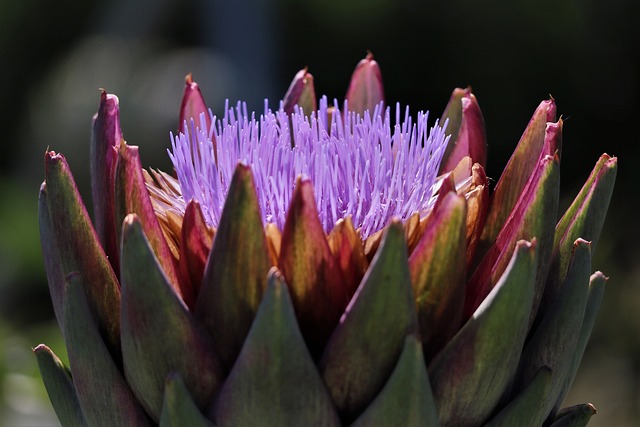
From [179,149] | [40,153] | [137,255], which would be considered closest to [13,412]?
[179,149]

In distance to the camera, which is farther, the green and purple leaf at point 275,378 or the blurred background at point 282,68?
the blurred background at point 282,68

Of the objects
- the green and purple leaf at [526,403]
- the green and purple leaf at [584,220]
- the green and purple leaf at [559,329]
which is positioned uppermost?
the green and purple leaf at [584,220]

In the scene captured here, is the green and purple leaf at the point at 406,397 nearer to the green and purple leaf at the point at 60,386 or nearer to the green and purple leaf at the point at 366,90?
the green and purple leaf at the point at 60,386

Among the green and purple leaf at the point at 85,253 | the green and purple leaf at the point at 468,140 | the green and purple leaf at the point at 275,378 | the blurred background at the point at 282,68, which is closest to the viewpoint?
the green and purple leaf at the point at 275,378

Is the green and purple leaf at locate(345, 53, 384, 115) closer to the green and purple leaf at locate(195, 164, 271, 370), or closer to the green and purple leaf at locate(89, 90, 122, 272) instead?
the green and purple leaf at locate(89, 90, 122, 272)

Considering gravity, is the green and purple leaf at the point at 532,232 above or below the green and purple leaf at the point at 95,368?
above

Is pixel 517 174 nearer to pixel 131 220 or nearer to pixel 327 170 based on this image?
pixel 327 170

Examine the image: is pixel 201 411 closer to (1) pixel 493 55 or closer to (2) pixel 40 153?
(2) pixel 40 153

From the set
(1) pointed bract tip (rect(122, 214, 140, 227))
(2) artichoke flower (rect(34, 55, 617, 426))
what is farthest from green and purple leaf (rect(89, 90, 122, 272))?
(1) pointed bract tip (rect(122, 214, 140, 227))

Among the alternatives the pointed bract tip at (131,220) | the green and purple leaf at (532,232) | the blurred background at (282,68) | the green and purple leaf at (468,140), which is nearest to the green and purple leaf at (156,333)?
the pointed bract tip at (131,220)
